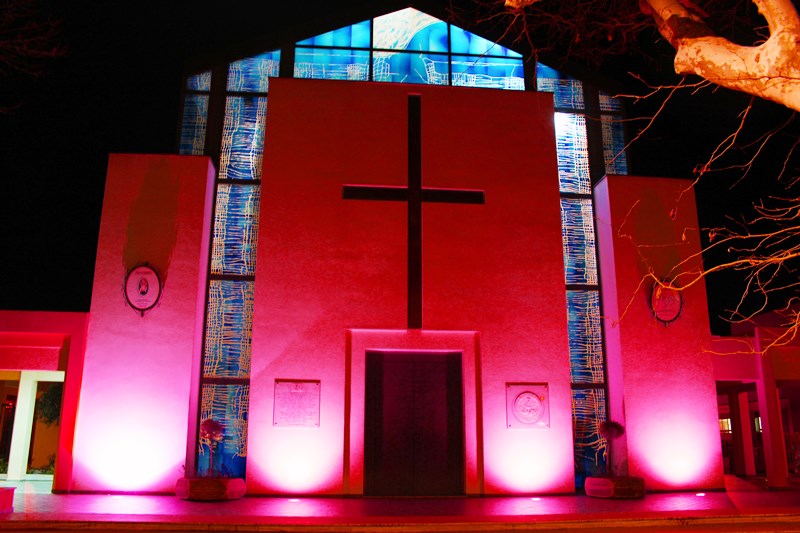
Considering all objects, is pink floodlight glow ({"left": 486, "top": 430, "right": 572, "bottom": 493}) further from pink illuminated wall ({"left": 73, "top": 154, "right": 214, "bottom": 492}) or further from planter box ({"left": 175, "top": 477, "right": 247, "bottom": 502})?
pink illuminated wall ({"left": 73, "top": 154, "right": 214, "bottom": 492})

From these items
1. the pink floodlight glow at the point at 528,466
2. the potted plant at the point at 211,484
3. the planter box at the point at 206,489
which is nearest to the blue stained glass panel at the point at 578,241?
the pink floodlight glow at the point at 528,466

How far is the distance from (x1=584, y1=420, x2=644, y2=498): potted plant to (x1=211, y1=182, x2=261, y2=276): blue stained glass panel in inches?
234

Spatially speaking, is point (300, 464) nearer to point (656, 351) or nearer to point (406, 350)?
point (406, 350)

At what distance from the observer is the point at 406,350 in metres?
10.8

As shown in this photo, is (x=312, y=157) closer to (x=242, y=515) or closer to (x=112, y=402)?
(x=112, y=402)

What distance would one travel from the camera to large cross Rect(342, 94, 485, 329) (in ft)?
35.8

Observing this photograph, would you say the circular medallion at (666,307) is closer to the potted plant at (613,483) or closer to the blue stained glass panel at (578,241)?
the blue stained glass panel at (578,241)

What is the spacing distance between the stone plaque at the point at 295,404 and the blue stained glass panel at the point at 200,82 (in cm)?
518

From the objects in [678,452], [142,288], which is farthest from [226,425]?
[678,452]

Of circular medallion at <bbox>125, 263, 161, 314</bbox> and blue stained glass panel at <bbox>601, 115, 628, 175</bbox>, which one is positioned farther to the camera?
blue stained glass panel at <bbox>601, 115, 628, 175</bbox>

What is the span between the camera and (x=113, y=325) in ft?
34.3

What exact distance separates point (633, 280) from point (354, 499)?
546cm

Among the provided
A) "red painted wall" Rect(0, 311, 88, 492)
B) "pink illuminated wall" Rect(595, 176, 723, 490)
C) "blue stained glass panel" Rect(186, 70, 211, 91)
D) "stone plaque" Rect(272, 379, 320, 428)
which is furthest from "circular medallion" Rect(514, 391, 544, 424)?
"blue stained glass panel" Rect(186, 70, 211, 91)

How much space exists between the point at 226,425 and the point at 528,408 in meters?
4.54
